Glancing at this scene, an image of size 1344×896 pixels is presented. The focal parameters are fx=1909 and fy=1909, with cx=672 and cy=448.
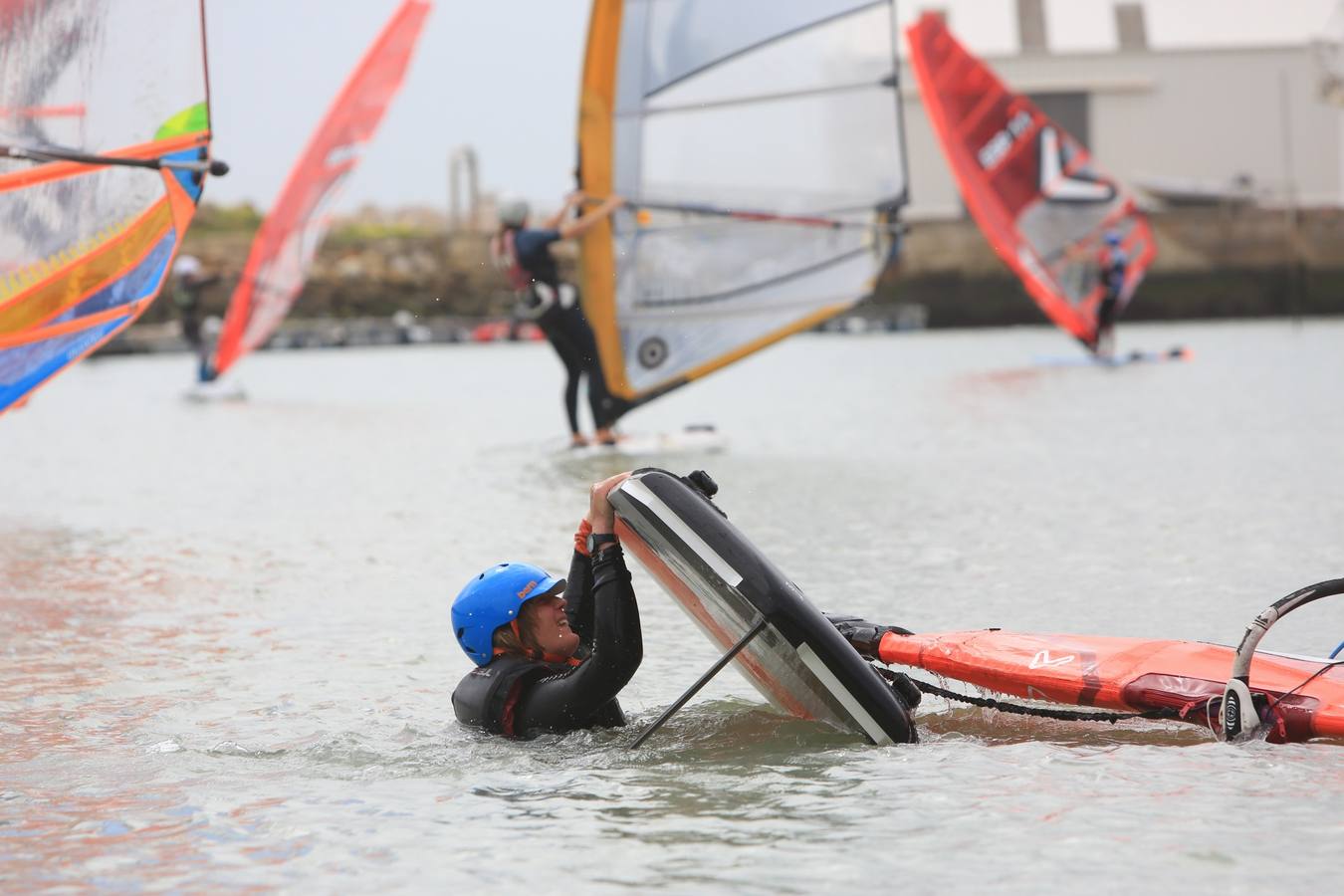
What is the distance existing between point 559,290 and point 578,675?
24.5 feet

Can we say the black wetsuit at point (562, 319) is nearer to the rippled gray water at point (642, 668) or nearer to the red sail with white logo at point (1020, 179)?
the rippled gray water at point (642, 668)

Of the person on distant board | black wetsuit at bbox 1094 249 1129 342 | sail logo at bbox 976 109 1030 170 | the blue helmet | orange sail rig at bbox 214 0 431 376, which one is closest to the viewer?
the blue helmet

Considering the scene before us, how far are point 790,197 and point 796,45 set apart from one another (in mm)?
994

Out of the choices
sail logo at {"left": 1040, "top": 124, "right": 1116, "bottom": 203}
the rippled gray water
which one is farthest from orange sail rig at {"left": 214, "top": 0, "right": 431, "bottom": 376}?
sail logo at {"left": 1040, "top": 124, "right": 1116, "bottom": 203}

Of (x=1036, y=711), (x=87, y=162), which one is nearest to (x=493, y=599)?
(x=1036, y=711)

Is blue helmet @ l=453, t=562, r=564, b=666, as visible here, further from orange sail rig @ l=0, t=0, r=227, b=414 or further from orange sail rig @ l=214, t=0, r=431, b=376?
Result: orange sail rig @ l=214, t=0, r=431, b=376

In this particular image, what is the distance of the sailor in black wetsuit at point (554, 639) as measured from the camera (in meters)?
4.33

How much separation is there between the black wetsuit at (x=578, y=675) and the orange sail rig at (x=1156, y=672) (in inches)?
32.5

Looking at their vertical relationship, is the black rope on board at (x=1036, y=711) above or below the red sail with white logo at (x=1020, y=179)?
below

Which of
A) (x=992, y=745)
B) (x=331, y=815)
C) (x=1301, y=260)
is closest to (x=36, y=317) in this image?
(x=331, y=815)

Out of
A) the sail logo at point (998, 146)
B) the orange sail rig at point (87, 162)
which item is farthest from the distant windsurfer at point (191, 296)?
the orange sail rig at point (87, 162)

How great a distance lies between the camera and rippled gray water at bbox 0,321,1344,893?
366 centimetres

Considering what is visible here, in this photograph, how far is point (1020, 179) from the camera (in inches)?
851

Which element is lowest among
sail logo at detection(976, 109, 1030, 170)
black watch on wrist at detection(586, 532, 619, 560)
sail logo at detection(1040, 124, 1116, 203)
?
black watch on wrist at detection(586, 532, 619, 560)
